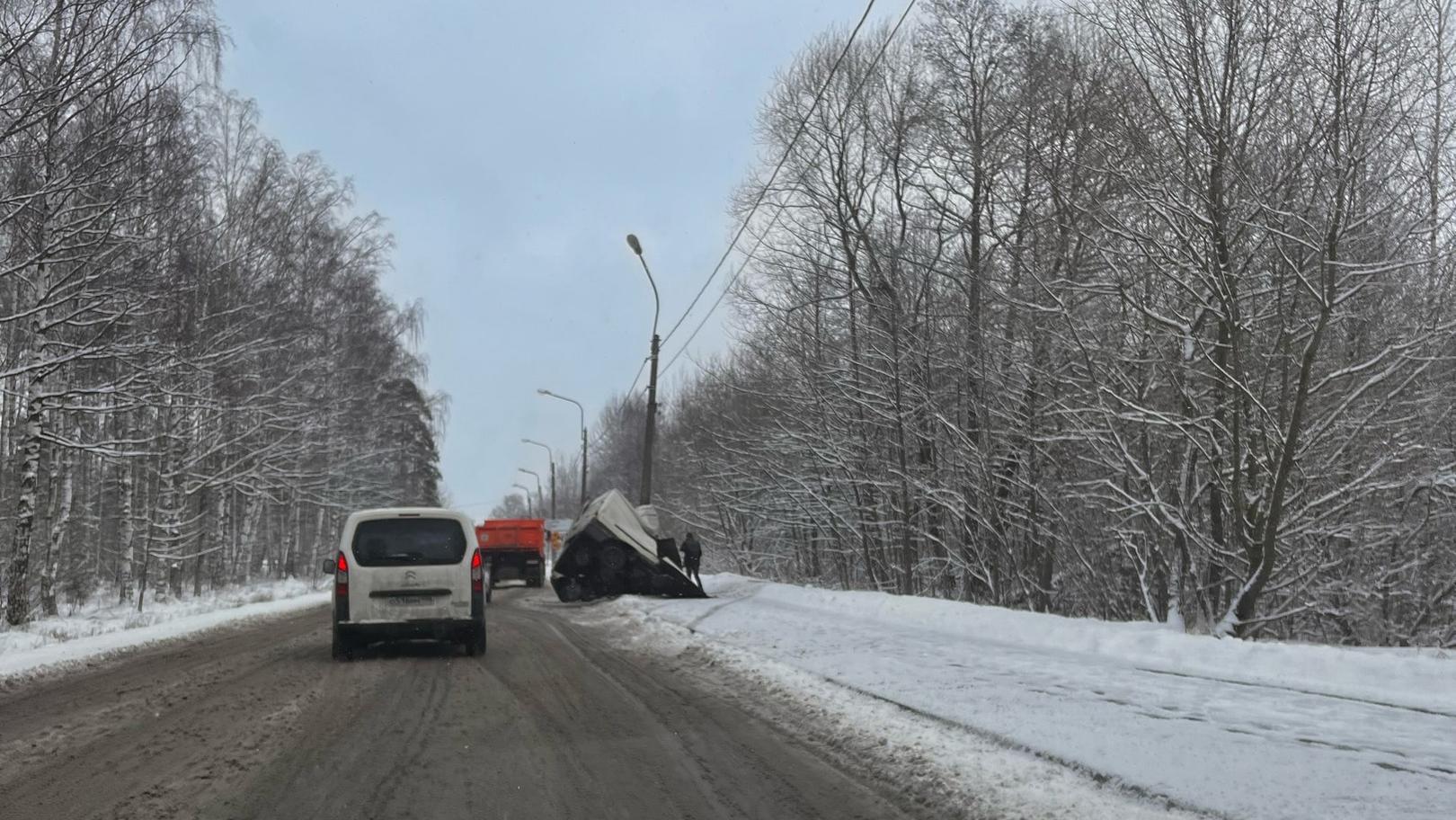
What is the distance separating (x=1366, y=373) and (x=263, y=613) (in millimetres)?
20201

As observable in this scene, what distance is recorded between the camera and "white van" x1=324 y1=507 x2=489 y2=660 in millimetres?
12000

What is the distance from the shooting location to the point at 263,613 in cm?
2228

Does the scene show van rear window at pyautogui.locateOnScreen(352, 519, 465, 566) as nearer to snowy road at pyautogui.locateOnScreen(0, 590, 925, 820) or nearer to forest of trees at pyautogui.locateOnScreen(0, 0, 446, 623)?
snowy road at pyautogui.locateOnScreen(0, 590, 925, 820)

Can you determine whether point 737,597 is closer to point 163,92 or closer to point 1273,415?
point 1273,415

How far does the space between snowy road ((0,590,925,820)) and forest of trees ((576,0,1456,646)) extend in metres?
7.20

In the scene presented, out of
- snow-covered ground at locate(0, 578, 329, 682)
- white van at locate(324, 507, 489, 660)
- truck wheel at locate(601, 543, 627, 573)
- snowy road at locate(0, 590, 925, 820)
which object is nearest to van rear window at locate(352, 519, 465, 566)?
white van at locate(324, 507, 489, 660)

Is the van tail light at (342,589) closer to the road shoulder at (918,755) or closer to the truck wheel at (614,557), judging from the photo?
the road shoulder at (918,755)

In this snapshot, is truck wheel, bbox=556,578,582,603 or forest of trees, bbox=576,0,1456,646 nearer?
forest of trees, bbox=576,0,1456,646

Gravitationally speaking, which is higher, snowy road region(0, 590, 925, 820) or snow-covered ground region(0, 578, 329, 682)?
snow-covered ground region(0, 578, 329, 682)

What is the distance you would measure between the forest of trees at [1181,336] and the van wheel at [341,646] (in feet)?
30.6

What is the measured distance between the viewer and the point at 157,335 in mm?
22922

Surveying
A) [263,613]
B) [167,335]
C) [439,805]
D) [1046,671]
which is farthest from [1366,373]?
[167,335]

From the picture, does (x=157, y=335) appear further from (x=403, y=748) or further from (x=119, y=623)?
(x=403, y=748)

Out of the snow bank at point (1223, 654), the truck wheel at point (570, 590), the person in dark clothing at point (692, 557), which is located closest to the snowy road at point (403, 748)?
the snow bank at point (1223, 654)
